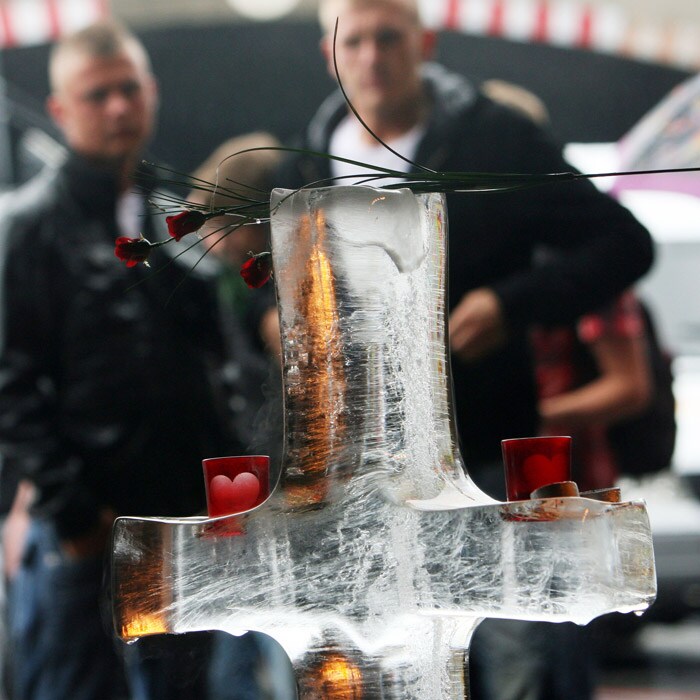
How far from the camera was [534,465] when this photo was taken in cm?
65

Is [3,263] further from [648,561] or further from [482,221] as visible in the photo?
[648,561]

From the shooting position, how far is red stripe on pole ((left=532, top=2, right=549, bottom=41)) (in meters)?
Answer: 2.38

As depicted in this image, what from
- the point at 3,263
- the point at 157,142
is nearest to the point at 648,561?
the point at 3,263

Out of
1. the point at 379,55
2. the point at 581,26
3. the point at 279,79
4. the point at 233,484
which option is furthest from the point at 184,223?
the point at 581,26

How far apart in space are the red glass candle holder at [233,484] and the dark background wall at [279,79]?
1.66m

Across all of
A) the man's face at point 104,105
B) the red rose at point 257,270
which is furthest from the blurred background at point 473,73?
the red rose at point 257,270

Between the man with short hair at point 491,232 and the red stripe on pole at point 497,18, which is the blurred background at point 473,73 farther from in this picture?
the man with short hair at point 491,232

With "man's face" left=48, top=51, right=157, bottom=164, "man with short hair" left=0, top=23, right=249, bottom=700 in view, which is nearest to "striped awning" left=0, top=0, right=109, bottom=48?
"man's face" left=48, top=51, right=157, bottom=164

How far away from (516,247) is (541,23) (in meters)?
0.87

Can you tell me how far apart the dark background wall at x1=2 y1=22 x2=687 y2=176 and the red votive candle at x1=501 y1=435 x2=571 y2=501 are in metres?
1.72

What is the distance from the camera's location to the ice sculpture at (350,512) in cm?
60

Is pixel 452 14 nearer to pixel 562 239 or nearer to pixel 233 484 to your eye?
pixel 562 239

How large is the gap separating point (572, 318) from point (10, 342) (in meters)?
0.97

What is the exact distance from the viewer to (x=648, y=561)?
0.57 m
